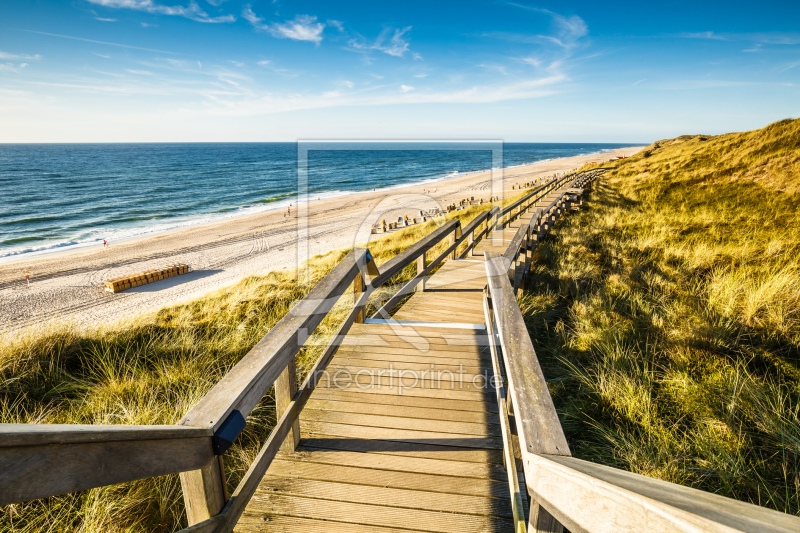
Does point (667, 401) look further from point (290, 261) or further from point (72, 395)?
point (290, 261)

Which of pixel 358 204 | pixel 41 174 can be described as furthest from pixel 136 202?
pixel 41 174

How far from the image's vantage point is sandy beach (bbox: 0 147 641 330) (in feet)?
44.4

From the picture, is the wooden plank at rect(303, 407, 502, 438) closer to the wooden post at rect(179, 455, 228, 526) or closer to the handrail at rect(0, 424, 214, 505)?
the wooden post at rect(179, 455, 228, 526)

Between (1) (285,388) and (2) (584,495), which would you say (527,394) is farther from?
(1) (285,388)

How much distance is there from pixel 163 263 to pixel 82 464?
2156 cm

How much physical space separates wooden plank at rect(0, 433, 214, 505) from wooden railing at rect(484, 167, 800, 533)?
4.04 feet

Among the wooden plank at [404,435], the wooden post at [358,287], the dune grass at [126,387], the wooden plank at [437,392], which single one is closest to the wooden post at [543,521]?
the wooden plank at [404,435]

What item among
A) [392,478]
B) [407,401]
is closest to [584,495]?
[392,478]

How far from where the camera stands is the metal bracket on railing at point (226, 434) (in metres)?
1.45

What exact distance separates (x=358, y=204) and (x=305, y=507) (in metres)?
35.3

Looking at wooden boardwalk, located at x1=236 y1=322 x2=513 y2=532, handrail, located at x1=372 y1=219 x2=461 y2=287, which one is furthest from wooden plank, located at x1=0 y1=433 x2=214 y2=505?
handrail, located at x1=372 y1=219 x2=461 y2=287

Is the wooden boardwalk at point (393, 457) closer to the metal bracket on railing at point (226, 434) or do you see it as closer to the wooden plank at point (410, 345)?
the wooden plank at point (410, 345)

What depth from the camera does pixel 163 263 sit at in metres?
19.4

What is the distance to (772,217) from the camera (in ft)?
30.8
